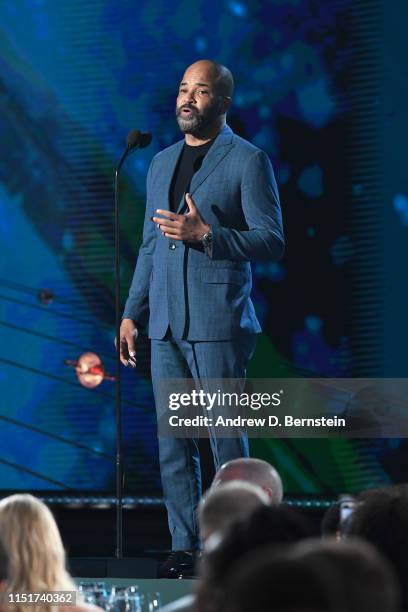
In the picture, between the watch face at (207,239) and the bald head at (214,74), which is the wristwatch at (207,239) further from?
the bald head at (214,74)

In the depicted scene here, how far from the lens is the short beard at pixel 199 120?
4051 millimetres

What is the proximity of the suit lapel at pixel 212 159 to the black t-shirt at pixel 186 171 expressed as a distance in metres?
0.04

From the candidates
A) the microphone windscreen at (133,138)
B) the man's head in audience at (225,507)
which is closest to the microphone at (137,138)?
the microphone windscreen at (133,138)

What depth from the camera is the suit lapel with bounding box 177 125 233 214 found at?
13.3ft

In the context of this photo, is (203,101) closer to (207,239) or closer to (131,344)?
(207,239)

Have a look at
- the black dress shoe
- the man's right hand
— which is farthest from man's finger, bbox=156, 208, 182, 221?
the black dress shoe

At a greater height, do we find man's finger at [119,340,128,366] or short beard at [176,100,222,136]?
short beard at [176,100,222,136]

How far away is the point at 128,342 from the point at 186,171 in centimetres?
65

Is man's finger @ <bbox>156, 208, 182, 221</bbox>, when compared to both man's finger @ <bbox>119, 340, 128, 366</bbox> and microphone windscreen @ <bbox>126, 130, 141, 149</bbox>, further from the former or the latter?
man's finger @ <bbox>119, 340, 128, 366</bbox>

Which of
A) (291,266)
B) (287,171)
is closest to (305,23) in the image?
(287,171)

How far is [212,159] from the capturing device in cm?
407

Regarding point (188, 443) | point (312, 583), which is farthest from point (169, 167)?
point (312, 583)

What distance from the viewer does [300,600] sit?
0.78m

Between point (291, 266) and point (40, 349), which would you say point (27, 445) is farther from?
point (291, 266)
